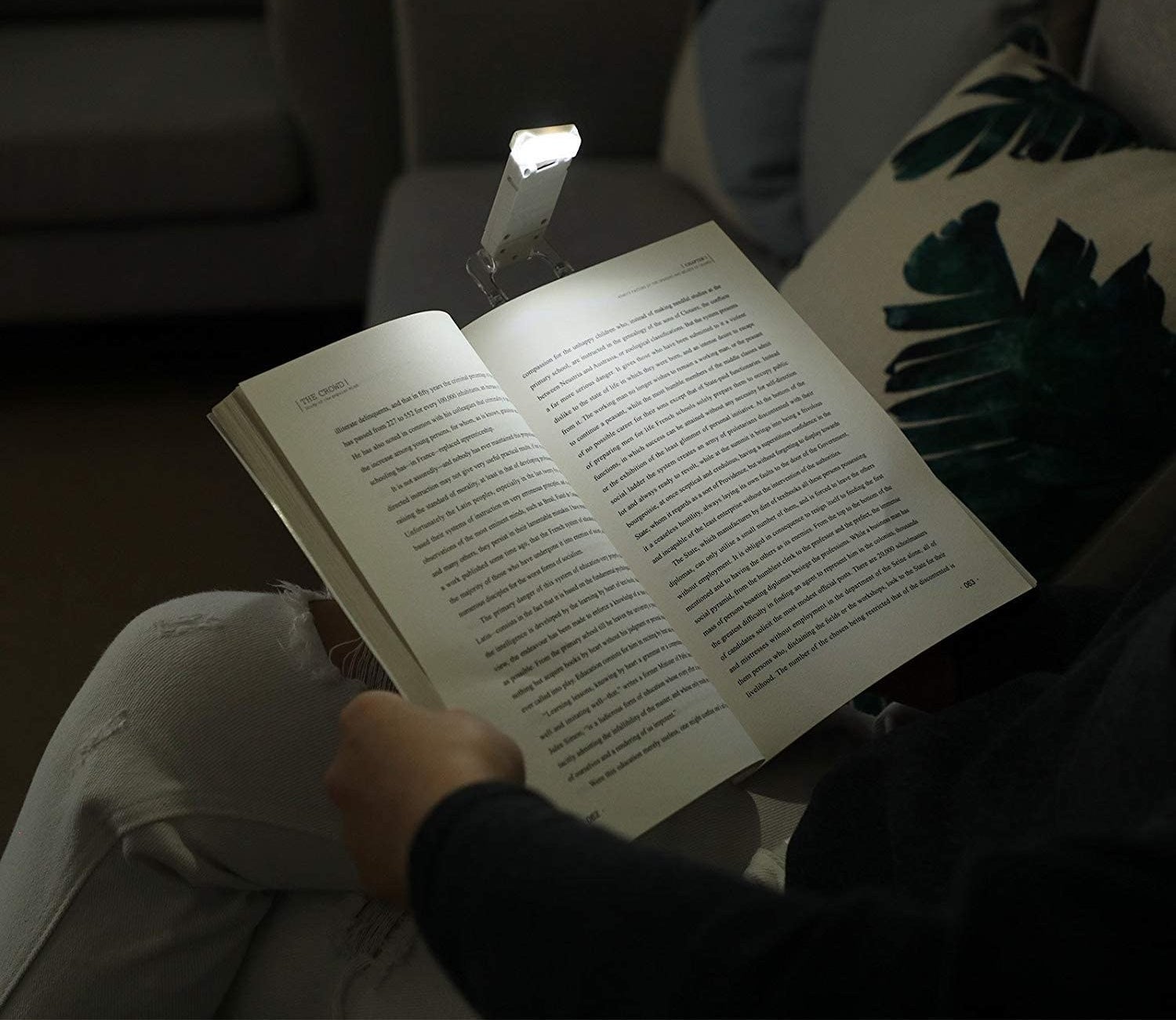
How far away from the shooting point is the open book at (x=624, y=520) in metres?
0.56

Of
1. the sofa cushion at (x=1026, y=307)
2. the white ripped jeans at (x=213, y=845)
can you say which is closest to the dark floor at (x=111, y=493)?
the white ripped jeans at (x=213, y=845)

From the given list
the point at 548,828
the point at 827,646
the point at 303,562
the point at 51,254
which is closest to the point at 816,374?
the point at 827,646

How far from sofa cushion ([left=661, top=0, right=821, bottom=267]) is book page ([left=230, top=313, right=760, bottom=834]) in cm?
81

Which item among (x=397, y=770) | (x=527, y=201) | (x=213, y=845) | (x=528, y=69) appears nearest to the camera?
(x=397, y=770)

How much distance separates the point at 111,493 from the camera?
1.57 m

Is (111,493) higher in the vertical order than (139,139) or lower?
lower

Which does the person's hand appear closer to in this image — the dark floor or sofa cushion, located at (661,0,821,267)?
the dark floor

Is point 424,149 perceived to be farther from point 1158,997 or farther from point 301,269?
point 1158,997

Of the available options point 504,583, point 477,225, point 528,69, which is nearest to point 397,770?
point 504,583

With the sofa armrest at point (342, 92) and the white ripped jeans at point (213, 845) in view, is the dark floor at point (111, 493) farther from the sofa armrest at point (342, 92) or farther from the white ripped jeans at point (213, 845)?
the white ripped jeans at point (213, 845)

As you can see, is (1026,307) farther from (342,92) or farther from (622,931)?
(342,92)

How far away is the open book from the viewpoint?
56 cm

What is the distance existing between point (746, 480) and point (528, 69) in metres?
1.03

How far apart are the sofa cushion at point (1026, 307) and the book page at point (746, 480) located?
116 millimetres
